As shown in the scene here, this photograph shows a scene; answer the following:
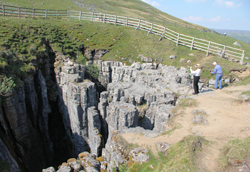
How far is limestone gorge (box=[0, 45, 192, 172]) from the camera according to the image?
10.3m

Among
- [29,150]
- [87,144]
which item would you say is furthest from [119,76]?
[29,150]

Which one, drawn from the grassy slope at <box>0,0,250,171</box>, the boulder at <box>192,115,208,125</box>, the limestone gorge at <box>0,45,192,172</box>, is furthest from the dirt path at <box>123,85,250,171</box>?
the grassy slope at <box>0,0,250,171</box>

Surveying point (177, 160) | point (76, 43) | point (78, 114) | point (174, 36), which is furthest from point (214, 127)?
point (174, 36)

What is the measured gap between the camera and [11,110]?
13.4 metres

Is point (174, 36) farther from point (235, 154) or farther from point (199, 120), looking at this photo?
point (235, 154)

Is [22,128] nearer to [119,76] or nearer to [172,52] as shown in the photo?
[119,76]

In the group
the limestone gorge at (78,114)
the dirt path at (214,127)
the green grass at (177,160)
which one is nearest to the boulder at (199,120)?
the dirt path at (214,127)

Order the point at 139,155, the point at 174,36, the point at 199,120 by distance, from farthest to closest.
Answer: the point at 174,36 < the point at 199,120 < the point at 139,155

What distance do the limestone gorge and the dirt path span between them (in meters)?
0.76

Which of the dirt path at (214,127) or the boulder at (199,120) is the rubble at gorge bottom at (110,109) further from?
the boulder at (199,120)

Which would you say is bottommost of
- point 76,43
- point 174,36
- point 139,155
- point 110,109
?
point 139,155

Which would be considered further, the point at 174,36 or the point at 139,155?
the point at 174,36

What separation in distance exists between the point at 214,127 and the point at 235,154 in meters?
3.20

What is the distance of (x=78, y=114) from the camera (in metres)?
15.0
